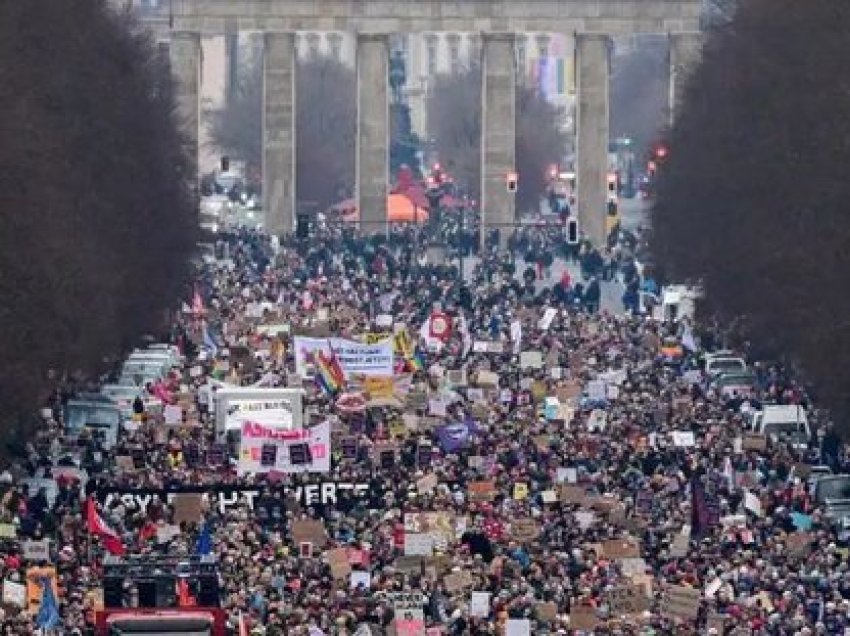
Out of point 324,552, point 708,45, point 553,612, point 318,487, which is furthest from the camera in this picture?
point 708,45

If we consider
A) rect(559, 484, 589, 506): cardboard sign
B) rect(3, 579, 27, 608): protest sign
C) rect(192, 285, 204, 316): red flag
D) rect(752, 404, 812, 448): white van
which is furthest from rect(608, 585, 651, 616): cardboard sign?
rect(192, 285, 204, 316): red flag

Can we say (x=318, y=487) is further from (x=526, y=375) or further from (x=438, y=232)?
(x=438, y=232)

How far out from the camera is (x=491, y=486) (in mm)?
77812

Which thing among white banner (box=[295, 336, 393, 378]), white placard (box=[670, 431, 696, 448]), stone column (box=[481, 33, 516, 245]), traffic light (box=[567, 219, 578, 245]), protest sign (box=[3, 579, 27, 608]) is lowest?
protest sign (box=[3, 579, 27, 608])

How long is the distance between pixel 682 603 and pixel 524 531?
7004 millimetres

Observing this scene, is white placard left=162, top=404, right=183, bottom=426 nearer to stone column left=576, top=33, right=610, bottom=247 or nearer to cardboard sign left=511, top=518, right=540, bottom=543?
cardboard sign left=511, top=518, right=540, bottom=543

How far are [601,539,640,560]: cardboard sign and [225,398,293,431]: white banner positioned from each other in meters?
14.2

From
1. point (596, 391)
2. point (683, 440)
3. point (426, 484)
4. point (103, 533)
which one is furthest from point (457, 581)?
point (596, 391)

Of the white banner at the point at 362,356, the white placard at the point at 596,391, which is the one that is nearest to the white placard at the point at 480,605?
the white banner at the point at 362,356

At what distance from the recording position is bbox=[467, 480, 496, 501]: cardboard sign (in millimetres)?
76875

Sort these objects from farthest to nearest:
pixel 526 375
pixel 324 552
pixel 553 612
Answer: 1. pixel 526 375
2. pixel 324 552
3. pixel 553 612

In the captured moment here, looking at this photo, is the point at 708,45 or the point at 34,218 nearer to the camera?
the point at 34,218

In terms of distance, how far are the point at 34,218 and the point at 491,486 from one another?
10336 mm

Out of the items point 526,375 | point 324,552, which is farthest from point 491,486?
point 526,375
